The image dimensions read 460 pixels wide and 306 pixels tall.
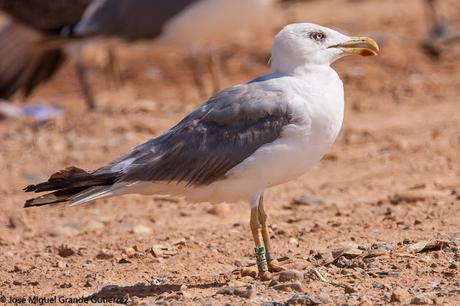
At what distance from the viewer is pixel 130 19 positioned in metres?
12.8

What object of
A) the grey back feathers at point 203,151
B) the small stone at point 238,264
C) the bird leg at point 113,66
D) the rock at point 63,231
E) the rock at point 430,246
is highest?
the grey back feathers at point 203,151

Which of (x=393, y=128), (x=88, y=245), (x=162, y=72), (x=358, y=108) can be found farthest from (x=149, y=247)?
(x=162, y=72)

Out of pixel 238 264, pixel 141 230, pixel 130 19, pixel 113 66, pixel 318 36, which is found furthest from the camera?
pixel 113 66

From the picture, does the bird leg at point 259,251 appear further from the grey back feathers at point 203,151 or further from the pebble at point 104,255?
the pebble at point 104,255

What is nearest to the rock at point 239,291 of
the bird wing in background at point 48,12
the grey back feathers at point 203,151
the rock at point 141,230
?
the grey back feathers at point 203,151

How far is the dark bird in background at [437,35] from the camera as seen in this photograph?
14500 mm

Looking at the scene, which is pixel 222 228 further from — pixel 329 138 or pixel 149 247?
pixel 329 138

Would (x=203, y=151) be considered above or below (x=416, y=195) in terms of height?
above

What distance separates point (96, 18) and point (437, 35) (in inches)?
196

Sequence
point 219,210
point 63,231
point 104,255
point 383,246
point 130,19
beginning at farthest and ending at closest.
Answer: point 130,19 < point 219,210 < point 63,231 < point 104,255 < point 383,246

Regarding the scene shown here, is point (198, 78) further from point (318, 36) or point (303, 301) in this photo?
point (303, 301)

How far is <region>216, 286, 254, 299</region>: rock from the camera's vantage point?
18.4ft

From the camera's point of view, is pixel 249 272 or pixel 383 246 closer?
pixel 249 272

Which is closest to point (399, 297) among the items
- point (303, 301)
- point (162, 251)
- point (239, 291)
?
point (303, 301)
